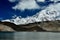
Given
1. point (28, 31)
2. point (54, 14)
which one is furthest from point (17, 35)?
point (54, 14)

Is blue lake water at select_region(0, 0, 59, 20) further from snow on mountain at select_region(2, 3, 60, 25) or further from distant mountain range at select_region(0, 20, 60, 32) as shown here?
distant mountain range at select_region(0, 20, 60, 32)

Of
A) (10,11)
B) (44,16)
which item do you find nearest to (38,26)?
(44,16)

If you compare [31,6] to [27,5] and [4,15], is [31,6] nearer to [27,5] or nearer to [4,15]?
[27,5]

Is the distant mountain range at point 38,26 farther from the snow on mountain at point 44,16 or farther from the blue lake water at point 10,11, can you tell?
the blue lake water at point 10,11

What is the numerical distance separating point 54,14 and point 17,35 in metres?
1.83

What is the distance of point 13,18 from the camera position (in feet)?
27.7

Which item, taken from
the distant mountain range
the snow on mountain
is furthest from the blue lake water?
the distant mountain range

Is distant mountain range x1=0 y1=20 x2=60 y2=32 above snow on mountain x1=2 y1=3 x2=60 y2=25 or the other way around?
the other way around

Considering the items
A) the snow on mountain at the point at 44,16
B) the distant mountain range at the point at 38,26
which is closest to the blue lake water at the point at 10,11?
the snow on mountain at the point at 44,16

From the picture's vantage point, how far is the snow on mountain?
27.5 ft

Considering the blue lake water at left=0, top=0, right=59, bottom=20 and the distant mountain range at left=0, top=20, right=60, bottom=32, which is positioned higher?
the blue lake water at left=0, top=0, right=59, bottom=20

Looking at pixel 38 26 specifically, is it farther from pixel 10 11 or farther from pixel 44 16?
pixel 10 11

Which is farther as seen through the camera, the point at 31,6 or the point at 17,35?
the point at 17,35

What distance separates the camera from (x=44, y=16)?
332 inches
